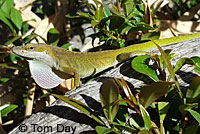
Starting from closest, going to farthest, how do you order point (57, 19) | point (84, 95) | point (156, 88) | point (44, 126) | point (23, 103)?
point (156, 88) → point (44, 126) → point (84, 95) → point (23, 103) → point (57, 19)

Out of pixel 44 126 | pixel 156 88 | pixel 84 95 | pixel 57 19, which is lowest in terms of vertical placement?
pixel 44 126

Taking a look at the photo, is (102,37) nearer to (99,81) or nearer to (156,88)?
(99,81)

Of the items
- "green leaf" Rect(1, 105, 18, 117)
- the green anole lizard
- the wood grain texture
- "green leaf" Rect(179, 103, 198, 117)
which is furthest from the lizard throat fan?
"green leaf" Rect(179, 103, 198, 117)

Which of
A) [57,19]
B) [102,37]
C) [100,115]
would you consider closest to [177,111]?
[100,115]

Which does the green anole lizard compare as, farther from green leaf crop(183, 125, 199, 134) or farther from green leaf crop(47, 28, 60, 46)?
green leaf crop(183, 125, 199, 134)

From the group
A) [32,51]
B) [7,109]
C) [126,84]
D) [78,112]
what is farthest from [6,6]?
[126,84]

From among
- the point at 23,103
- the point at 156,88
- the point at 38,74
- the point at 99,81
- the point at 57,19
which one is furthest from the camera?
the point at 57,19

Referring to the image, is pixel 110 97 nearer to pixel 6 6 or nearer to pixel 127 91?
pixel 127 91

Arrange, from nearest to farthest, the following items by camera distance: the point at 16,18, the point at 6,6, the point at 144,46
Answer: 1. the point at 144,46
2. the point at 16,18
3. the point at 6,6
